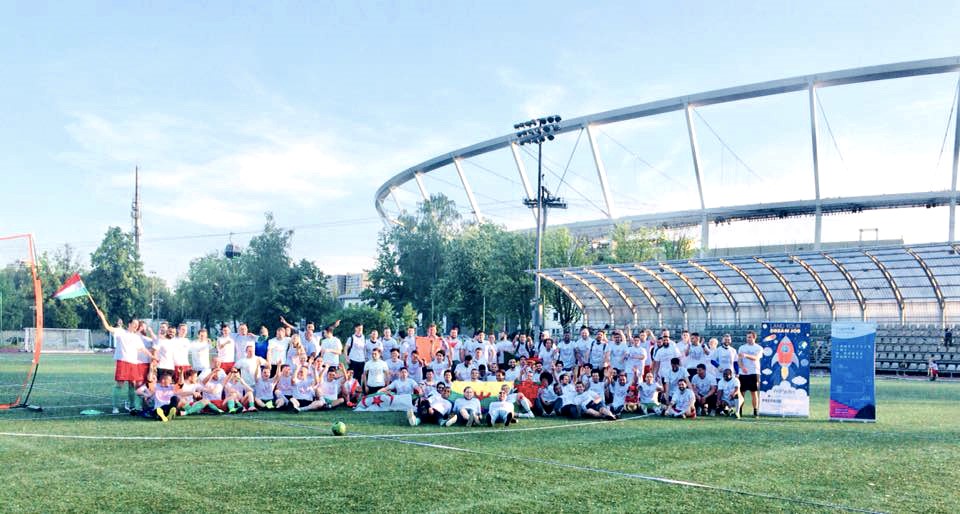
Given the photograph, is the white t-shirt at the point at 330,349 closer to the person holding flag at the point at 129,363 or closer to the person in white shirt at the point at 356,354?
the person in white shirt at the point at 356,354

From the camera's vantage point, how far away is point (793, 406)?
595 inches

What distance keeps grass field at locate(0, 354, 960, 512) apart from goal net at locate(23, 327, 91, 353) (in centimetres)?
4342

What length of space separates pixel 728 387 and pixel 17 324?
62.9 m

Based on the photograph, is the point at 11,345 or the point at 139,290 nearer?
the point at 11,345

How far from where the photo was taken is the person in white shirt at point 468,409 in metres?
Answer: 12.8

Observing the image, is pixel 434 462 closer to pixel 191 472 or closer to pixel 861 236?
pixel 191 472

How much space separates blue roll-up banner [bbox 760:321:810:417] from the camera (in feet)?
49.6

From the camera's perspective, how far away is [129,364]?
14.5 m

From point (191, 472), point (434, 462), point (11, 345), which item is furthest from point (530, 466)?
point (11, 345)

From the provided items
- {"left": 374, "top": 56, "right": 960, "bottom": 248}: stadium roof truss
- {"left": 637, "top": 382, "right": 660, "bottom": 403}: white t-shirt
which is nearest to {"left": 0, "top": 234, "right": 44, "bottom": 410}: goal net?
{"left": 637, "top": 382, "right": 660, "bottom": 403}: white t-shirt

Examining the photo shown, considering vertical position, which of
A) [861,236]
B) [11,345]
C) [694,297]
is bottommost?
[11,345]

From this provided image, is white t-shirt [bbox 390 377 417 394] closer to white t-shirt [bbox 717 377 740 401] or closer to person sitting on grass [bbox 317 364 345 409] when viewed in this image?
person sitting on grass [bbox 317 364 345 409]

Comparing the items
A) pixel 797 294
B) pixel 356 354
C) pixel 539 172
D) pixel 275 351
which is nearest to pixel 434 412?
pixel 356 354

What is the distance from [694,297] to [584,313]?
540cm
